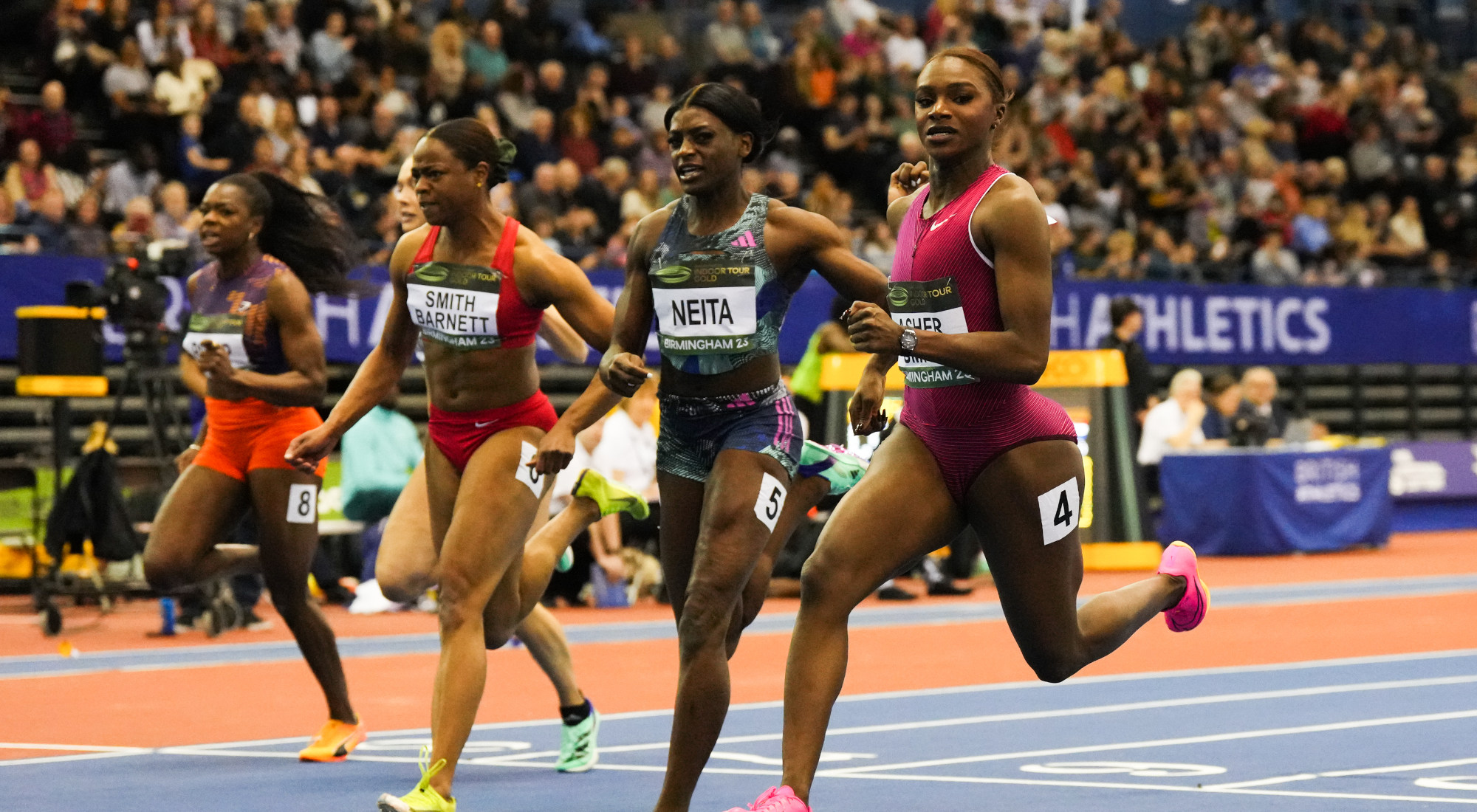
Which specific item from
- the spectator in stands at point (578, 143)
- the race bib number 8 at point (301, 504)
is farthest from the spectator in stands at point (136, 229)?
the race bib number 8 at point (301, 504)

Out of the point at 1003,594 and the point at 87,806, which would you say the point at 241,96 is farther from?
the point at 1003,594

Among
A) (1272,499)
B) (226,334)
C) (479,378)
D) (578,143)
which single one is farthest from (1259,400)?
(479,378)

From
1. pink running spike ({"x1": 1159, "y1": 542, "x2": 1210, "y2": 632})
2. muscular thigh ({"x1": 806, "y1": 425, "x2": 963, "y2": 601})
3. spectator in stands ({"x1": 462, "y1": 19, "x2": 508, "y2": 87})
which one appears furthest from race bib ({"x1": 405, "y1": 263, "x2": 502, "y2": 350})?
spectator in stands ({"x1": 462, "y1": 19, "x2": 508, "y2": 87})

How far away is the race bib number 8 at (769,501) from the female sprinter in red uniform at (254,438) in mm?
2565

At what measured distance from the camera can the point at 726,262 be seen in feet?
18.6

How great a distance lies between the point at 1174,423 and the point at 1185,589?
12.1 meters

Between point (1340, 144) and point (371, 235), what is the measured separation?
15296 millimetres

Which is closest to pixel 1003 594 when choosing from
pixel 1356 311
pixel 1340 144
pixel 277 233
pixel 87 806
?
pixel 87 806

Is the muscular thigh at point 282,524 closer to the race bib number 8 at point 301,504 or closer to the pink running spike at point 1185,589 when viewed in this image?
the race bib number 8 at point 301,504

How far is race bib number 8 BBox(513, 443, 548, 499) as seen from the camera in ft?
21.0

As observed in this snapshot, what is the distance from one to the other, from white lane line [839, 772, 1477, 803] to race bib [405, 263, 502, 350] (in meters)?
1.99

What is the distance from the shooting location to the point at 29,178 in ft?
51.5

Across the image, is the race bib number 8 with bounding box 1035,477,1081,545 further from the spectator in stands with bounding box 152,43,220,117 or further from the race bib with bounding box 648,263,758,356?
the spectator in stands with bounding box 152,43,220,117

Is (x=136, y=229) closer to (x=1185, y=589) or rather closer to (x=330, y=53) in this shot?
(x=330, y=53)
